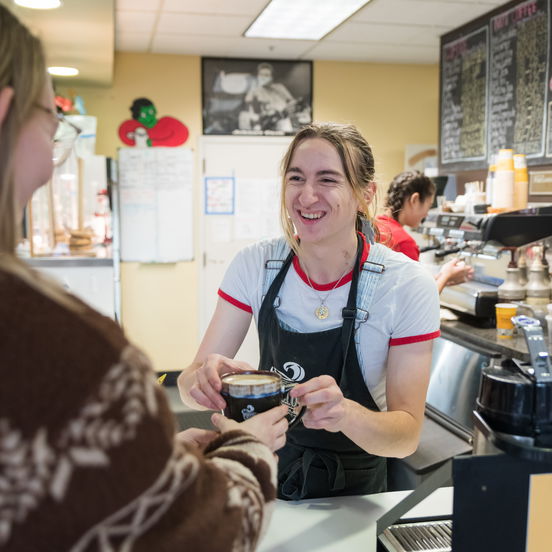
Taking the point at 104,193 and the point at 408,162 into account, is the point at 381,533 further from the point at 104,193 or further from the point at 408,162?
the point at 408,162

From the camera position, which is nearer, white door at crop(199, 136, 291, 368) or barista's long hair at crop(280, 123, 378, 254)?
barista's long hair at crop(280, 123, 378, 254)

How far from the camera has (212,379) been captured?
128 cm

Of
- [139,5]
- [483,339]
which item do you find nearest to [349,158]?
[483,339]

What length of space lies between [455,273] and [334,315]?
229 cm

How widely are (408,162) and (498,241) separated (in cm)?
314

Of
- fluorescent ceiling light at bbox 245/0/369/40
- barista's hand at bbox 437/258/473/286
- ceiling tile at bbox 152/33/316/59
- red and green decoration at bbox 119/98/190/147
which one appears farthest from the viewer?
red and green decoration at bbox 119/98/190/147

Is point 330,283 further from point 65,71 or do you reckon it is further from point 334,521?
point 65,71

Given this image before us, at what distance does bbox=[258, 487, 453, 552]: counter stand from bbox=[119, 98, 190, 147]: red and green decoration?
15.8 feet

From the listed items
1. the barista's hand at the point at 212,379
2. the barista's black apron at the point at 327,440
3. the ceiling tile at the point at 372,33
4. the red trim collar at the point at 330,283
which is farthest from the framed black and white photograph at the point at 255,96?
the barista's hand at the point at 212,379

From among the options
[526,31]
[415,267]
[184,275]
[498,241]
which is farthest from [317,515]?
[184,275]

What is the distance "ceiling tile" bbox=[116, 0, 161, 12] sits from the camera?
4117 millimetres

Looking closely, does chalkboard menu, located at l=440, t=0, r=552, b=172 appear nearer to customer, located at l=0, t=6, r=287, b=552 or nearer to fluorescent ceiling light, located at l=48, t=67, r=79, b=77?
fluorescent ceiling light, located at l=48, t=67, r=79, b=77

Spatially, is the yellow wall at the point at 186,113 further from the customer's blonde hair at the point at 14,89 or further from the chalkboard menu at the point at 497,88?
the customer's blonde hair at the point at 14,89

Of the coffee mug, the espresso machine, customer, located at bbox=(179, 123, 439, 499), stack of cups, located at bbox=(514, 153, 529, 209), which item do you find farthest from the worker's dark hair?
the coffee mug
